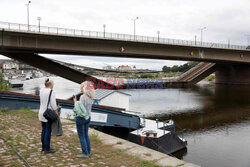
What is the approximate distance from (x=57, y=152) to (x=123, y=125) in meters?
8.55

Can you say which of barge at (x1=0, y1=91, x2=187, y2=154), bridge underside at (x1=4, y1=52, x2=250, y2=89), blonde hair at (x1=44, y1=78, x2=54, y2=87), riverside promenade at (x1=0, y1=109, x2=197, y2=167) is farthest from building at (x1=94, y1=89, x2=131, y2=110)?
bridge underside at (x1=4, y1=52, x2=250, y2=89)

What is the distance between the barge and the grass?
3491mm

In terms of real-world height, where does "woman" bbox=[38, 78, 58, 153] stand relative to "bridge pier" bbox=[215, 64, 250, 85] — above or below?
below

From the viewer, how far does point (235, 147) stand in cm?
1458

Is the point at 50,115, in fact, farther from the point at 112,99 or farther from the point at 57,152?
the point at 112,99

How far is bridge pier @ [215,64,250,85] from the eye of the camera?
218 feet

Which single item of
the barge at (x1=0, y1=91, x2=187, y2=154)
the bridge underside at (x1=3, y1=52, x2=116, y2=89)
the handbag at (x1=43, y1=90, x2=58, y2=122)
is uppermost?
the bridge underside at (x1=3, y1=52, x2=116, y2=89)

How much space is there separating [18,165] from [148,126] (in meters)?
11.3

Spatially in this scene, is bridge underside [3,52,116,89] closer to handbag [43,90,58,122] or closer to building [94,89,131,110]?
building [94,89,131,110]

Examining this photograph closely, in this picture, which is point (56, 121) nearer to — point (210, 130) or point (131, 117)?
point (131, 117)

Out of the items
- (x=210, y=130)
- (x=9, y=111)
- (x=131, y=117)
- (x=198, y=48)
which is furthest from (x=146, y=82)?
(x=9, y=111)

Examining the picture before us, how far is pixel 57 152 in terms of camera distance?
6.15m

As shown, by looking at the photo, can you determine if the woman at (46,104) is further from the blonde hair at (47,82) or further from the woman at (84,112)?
the woman at (84,112)

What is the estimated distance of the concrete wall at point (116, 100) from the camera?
17612mm
